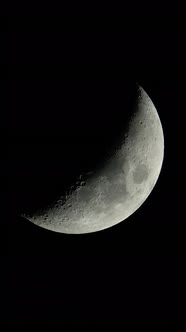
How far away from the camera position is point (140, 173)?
14.3 ft

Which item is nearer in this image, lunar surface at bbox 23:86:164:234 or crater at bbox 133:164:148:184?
lunar surface at bbox 23:86:164:234

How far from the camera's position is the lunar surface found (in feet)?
13.6

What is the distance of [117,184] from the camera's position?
4.18m

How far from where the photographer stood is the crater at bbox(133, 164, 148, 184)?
4.31 meters

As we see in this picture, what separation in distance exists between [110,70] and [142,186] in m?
1.36

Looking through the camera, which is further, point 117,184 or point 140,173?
point 140,173

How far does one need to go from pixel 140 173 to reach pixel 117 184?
34 cm

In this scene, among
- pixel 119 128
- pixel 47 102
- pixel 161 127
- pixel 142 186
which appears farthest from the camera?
pixel 161 127

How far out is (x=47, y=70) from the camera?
3.90 metres

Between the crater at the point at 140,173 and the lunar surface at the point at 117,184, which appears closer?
the lunar surface at the point at 117,184

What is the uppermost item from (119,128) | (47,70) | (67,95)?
(47,70)

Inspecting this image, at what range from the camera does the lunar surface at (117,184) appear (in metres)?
4.16

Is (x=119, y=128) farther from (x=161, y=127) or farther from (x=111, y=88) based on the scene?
(x=161, y=127)

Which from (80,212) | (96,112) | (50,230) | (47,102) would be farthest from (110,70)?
(50,230)
